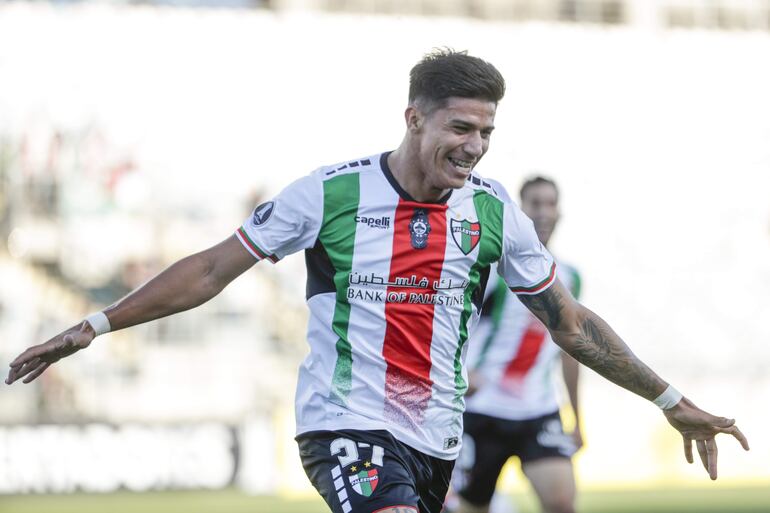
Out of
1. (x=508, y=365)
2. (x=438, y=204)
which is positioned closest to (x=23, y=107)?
(x=508, y=365)

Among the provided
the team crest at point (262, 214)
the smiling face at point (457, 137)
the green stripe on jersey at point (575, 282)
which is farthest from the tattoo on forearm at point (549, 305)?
the green stripe on jersey at point (575, 282)

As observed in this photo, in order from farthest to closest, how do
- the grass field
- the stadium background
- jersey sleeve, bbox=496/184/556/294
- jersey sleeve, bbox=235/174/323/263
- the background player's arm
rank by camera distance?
the stadium background, the grass field, the background player's arm, jersey sleeve, bbox=496/184/556/294, jersey sleeve, bbox=235/174/323/263

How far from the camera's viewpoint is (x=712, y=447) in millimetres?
4832

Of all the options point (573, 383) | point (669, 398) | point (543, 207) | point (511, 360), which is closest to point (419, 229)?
point (669, 398)

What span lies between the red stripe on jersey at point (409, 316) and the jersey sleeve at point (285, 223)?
0.31 m

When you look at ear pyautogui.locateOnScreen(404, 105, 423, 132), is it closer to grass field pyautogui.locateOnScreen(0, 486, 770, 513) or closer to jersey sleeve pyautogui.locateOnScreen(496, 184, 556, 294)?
jersey sleeve pyautogui.locateOnScreen(496, 184, 556, 294)

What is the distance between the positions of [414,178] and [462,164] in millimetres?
258

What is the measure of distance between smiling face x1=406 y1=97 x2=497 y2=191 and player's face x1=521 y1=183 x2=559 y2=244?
2.98 m

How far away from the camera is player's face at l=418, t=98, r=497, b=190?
4.46 meters

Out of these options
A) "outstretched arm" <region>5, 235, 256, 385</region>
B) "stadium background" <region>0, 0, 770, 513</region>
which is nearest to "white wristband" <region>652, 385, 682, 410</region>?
"outstretched arm" <region>5, 235, 256, 385</region>

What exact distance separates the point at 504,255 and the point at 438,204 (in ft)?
1.05

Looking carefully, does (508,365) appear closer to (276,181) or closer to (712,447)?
(712,447)

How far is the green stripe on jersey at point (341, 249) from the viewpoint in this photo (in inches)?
182

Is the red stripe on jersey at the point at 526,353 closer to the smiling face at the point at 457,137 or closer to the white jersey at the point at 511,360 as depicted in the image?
the white jersey at the point at 511,360
